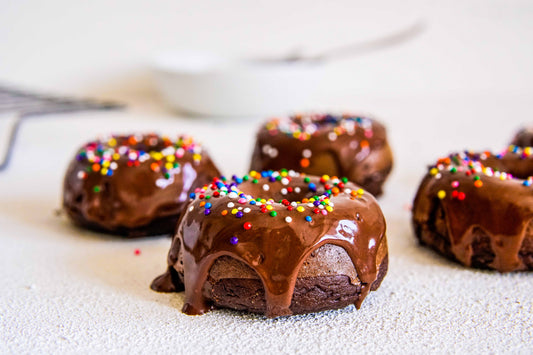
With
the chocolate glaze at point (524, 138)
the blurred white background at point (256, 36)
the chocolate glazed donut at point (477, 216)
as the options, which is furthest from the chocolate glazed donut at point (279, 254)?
the blurred white background at point (256, 36)

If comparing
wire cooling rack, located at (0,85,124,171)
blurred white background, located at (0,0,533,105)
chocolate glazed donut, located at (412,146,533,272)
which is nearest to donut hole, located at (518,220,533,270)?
chocolate glazed donut, located at (412,146,533,272)

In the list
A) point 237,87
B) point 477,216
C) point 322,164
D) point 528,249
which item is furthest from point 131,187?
point 237,87

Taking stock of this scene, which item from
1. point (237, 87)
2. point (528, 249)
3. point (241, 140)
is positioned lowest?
point (241, 140)

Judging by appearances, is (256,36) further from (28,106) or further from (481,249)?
(481,249)

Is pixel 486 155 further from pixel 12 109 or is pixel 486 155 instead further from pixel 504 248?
pixel 12 109

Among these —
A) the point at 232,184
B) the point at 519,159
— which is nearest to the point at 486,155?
the point at 519,159

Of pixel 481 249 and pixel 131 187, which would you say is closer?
pixel 481 249
